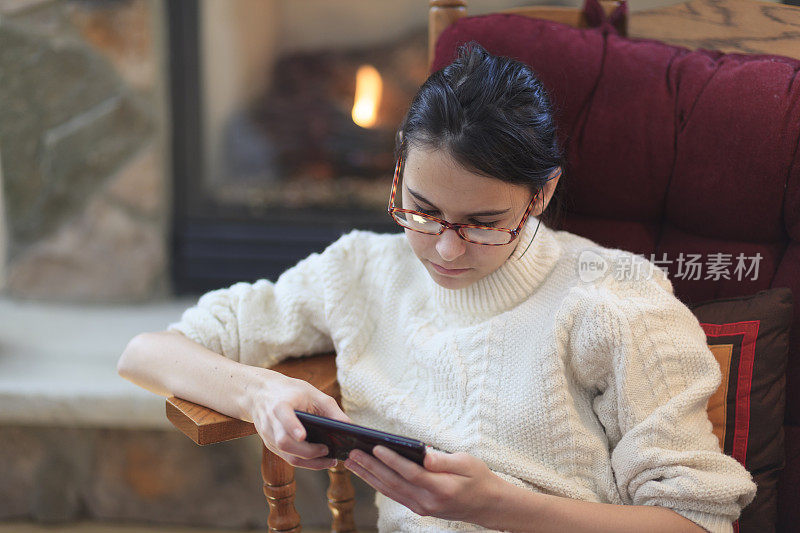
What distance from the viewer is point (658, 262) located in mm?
1238

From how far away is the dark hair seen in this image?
905 millimetres

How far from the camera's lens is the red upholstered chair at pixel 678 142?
113cm

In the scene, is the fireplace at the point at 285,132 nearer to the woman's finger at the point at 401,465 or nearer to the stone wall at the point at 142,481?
the stone wall at the point at 142,481

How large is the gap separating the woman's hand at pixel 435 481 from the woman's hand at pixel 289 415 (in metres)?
0.05

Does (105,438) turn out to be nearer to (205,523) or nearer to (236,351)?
(205,523)

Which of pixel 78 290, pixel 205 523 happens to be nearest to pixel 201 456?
pixel 205 523

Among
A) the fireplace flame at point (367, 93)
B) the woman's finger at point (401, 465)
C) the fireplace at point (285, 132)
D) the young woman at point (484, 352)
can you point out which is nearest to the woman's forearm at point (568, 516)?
the young woman at point (484, 352)

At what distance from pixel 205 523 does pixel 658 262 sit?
126 centimetres

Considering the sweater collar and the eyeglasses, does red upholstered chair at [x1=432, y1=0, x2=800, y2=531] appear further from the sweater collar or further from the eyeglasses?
the eyeglasses

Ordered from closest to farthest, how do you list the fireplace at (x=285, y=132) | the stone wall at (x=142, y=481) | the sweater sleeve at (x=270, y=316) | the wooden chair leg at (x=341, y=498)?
the sweater sleeve at (x=270, y=316) < the wooden chair leg at (x=341, y=498) < the stone wall at (x=142, y=481) < the fireplace at (x=285, y=132)

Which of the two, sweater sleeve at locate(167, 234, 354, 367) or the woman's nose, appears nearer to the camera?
the woman's nose

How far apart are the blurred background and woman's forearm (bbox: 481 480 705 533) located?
983 mm

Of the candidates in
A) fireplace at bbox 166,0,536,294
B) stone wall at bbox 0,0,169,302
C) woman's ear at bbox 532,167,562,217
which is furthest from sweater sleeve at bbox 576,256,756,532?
stone wall at bbox 0,0,169,302

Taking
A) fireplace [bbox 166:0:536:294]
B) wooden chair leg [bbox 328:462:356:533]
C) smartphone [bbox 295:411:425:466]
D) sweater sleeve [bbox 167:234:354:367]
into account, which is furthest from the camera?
fireplace [bbox 166:0:536:294]
